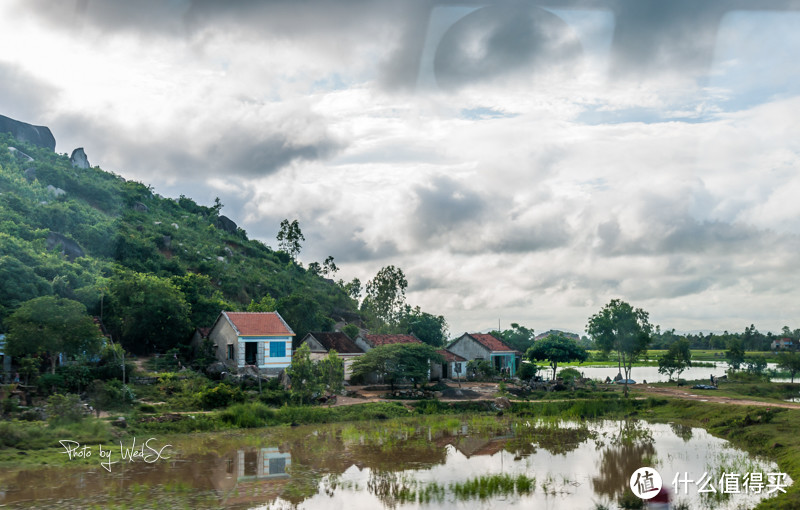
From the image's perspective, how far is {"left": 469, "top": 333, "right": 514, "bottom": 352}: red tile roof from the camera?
2109 inches

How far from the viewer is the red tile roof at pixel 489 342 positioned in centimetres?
5356

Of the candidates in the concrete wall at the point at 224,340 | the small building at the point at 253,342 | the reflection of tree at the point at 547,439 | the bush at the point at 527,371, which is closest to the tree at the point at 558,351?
the bush at the point at 527,371

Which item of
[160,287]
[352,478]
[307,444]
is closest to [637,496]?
[352,478]

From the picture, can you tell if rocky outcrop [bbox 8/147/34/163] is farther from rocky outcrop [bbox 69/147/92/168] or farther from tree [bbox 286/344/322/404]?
tree [bbox 286/344/322/404]

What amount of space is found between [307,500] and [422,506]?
3.17m

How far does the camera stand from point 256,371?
38531 millimetres

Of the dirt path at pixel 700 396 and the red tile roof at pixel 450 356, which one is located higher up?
the red tile roof at pixel 450 356

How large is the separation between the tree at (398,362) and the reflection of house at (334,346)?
161 inches

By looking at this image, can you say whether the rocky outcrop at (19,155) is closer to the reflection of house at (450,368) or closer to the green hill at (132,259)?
the green hill at (132,259)

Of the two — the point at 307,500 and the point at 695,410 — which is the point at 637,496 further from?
the point at 695,410

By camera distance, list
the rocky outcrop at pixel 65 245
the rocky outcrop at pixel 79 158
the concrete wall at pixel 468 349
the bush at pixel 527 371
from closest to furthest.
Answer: the bush at pixel 527 371, the concrete wall at pixel 468 349, the rocky outcrop at pixel 65 245, the rocky outcrop at pixel 79 158

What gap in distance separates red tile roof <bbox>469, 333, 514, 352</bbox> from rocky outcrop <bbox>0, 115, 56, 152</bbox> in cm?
7557

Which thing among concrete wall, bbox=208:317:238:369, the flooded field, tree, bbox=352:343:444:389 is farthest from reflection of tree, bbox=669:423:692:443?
concrete wall, bbox=208:317:238:369

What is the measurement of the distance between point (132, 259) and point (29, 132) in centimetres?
4727
